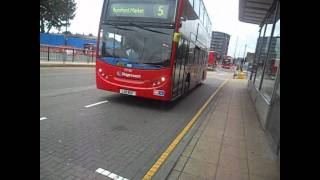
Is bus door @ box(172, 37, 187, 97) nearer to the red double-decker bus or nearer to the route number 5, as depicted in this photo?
the red double-decker bus

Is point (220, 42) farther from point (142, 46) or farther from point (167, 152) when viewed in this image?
point (167, 152)

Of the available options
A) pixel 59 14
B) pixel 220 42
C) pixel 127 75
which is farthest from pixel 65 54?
pixel 220 42

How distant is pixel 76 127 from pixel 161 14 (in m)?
4.22

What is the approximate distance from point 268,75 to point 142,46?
433cm

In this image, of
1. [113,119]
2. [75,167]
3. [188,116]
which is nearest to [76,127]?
[113,119]

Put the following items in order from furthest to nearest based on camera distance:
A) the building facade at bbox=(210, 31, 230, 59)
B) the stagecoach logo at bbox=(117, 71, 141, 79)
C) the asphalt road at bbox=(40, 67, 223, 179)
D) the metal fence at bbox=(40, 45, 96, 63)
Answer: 1. the building facade at bbox=(210, 31, 230, 59)
2. the metal fence at bbox=(40, 45, 96, 63)
3. the stagecoach logo at bbox=(117, 71, 141, 79)
4. the asphalt road at bbox=(40, 67, 223, 179)

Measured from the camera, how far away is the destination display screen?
8.25 metres

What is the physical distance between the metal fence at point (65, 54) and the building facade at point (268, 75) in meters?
13.1

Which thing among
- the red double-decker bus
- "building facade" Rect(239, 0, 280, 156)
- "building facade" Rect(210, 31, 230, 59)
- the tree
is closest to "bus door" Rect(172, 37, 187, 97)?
the red double-decker bus

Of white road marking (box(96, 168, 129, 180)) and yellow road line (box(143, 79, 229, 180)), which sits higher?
white road marking (box(96, 168, 129, 180))

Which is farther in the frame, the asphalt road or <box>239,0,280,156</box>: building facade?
<box>239,0,280,156</box>: building facade

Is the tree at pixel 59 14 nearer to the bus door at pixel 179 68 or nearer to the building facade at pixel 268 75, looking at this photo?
the building facade at pixel 268 75

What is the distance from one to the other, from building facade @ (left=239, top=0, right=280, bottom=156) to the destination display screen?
3136mm

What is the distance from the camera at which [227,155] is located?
16.8 feet
